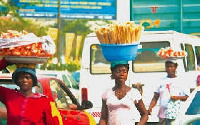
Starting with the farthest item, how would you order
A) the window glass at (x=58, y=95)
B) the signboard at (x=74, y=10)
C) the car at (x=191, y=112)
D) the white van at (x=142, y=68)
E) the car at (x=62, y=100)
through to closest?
the signboard at (x=74, y=10) → the white van at (x=142, y=68) → the window glass at (x=58, y=95) → the car at (x=62, y=100) → the car at (x=191, y=112)

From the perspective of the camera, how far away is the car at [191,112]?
10.2 metres

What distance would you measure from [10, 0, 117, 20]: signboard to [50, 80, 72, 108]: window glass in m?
61.1

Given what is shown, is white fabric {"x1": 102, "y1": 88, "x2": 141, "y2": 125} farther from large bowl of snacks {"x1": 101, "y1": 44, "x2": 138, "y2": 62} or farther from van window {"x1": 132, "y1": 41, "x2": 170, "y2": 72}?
van window {"x1": 132, "y1": 41, "x2": 170, "y2": 72}

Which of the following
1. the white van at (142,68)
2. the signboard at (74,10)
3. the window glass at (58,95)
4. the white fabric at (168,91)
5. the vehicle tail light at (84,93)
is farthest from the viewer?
the signboard at (74,10)

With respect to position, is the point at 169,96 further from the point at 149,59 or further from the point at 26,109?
the point at 26,109

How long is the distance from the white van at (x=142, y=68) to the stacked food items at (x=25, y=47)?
8751mm

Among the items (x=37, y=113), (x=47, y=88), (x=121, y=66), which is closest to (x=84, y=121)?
(x=47, y=88)

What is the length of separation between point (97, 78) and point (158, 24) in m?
5.40

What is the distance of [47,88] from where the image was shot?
36.0 ft

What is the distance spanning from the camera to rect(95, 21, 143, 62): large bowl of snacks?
948 centimetres

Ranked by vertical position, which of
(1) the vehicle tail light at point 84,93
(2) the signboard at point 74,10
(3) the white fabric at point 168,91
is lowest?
(1) the vehicle tail light at point 84,93

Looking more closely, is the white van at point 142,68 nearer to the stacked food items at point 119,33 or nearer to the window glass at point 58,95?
the window glass at point 58,95

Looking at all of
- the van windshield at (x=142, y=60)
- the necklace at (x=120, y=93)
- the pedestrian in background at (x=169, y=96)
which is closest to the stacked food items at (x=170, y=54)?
the pedestrian in background at (x=169, y=96)

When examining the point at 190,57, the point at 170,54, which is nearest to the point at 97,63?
the point at 190,57
